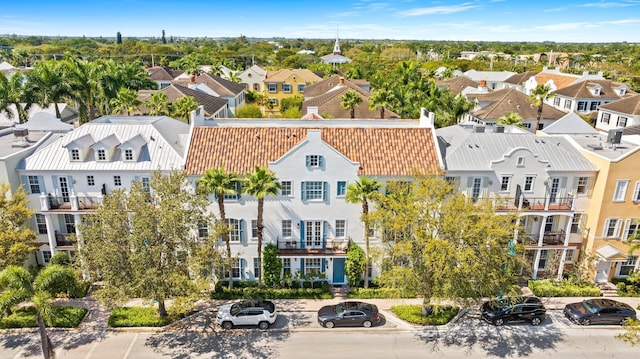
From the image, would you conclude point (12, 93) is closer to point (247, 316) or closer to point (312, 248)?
point (312, 248)

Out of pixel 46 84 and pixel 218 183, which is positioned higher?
pixel 46 84

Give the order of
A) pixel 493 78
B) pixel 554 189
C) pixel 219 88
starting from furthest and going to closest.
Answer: pixel 493 78
pixel 219 88
pixel 554 189

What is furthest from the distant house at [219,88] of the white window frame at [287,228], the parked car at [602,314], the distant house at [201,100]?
the parked car at [602,314]

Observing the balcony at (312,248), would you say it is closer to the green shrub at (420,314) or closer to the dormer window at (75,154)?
the green shrub at (420,314)

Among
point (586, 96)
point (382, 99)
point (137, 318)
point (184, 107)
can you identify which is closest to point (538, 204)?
point (382, 99)

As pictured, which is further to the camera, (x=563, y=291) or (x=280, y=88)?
(x=280, y=88)

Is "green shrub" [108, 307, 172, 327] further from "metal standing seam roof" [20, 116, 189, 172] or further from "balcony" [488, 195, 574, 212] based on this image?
"balcony" [488, 195, 574, 212]
